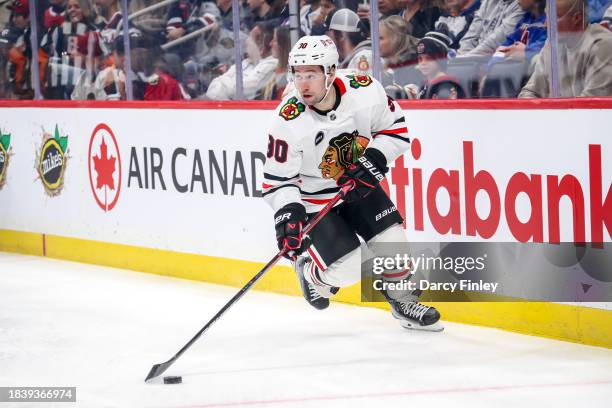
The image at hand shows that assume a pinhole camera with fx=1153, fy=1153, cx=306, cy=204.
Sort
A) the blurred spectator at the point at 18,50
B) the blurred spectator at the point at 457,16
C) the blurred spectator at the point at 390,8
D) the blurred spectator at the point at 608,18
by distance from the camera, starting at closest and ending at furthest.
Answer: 1. the blurred spectator at the point at 608,18
2. the blurred spectator at the point at 457,16
3. the blurred spectator at the point at 390,8
4. the blurred spectator at the point at 18,50

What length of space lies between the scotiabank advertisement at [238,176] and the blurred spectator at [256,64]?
0.95ft

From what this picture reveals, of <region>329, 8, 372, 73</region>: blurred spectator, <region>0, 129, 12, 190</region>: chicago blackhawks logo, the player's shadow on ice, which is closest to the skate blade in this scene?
the player's shadow on ice

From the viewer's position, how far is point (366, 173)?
14.9 feet

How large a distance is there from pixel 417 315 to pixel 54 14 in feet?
13.0

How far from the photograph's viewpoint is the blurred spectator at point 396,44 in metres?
5.50

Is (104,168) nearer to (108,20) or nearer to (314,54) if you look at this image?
(108,20)

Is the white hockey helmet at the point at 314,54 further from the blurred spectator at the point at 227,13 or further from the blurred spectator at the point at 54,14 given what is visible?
the blurred spectator at the point at 54,14

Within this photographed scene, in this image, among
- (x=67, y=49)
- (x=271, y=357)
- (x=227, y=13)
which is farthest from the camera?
(x=67, y=49)

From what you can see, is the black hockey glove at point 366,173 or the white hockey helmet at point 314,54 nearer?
the white hockey helmet at point 314,54

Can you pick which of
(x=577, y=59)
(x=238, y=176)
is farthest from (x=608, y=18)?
(x=238, y=176)

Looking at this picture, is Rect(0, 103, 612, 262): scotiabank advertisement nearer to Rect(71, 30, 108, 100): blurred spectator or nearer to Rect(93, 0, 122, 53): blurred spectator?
Rect(71, 30, 108, 100): blurred spectator

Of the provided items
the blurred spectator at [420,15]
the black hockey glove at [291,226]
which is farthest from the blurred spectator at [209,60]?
the black hockey glove at [291,226]

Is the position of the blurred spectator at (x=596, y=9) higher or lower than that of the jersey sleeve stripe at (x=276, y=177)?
higher

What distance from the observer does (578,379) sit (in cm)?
389
